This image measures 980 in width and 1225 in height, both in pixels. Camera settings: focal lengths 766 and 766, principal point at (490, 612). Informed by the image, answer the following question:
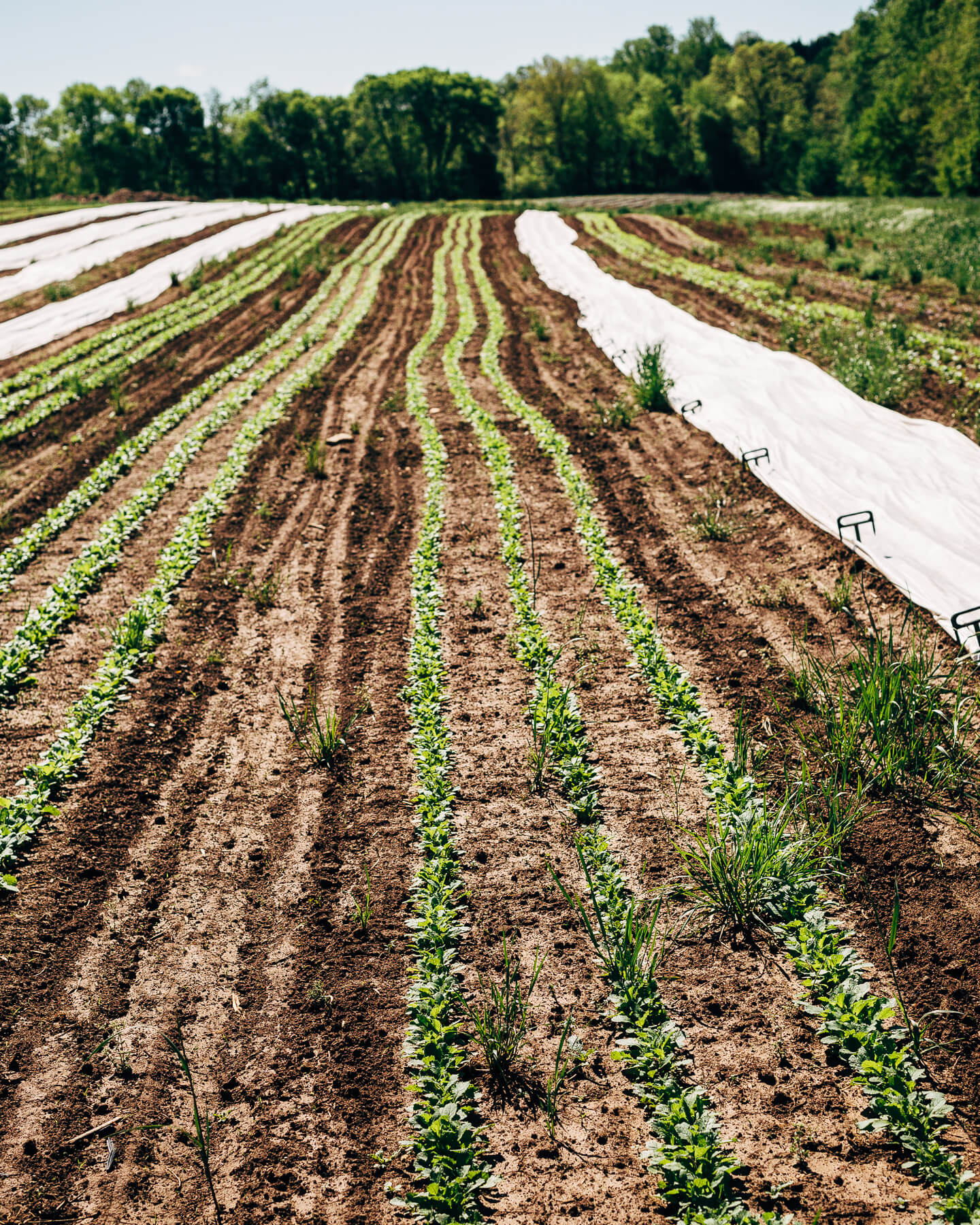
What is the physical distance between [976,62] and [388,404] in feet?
196

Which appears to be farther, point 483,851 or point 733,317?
point 733,317

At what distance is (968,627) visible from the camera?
655 cm

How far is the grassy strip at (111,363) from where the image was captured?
1541 centimetres

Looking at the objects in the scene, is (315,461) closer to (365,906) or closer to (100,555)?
(100,555)

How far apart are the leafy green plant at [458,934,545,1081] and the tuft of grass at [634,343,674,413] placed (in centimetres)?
1055

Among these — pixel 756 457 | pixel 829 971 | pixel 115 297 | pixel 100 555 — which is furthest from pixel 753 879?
pixel 115 297

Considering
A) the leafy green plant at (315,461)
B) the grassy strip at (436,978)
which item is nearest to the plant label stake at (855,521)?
the grassy strip at (436,978)

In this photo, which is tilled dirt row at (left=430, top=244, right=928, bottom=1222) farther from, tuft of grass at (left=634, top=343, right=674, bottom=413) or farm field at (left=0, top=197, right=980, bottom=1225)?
tuft of grass at (left=634, top=343, right=674, bottom=413)

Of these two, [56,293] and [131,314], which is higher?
[56,293]

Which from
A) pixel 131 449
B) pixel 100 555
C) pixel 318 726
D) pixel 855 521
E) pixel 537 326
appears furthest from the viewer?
pixel 537 326

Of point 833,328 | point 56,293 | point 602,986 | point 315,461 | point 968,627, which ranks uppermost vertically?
point 56,293

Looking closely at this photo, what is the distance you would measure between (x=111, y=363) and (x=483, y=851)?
59.8ft

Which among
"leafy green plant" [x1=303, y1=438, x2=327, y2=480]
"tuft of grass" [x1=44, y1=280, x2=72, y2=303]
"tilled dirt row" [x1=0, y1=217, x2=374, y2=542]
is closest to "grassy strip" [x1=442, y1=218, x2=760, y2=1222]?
"leafy green plant" [x1=303, y1=438, x2=327, y2=480]

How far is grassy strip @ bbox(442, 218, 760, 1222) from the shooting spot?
335cm
